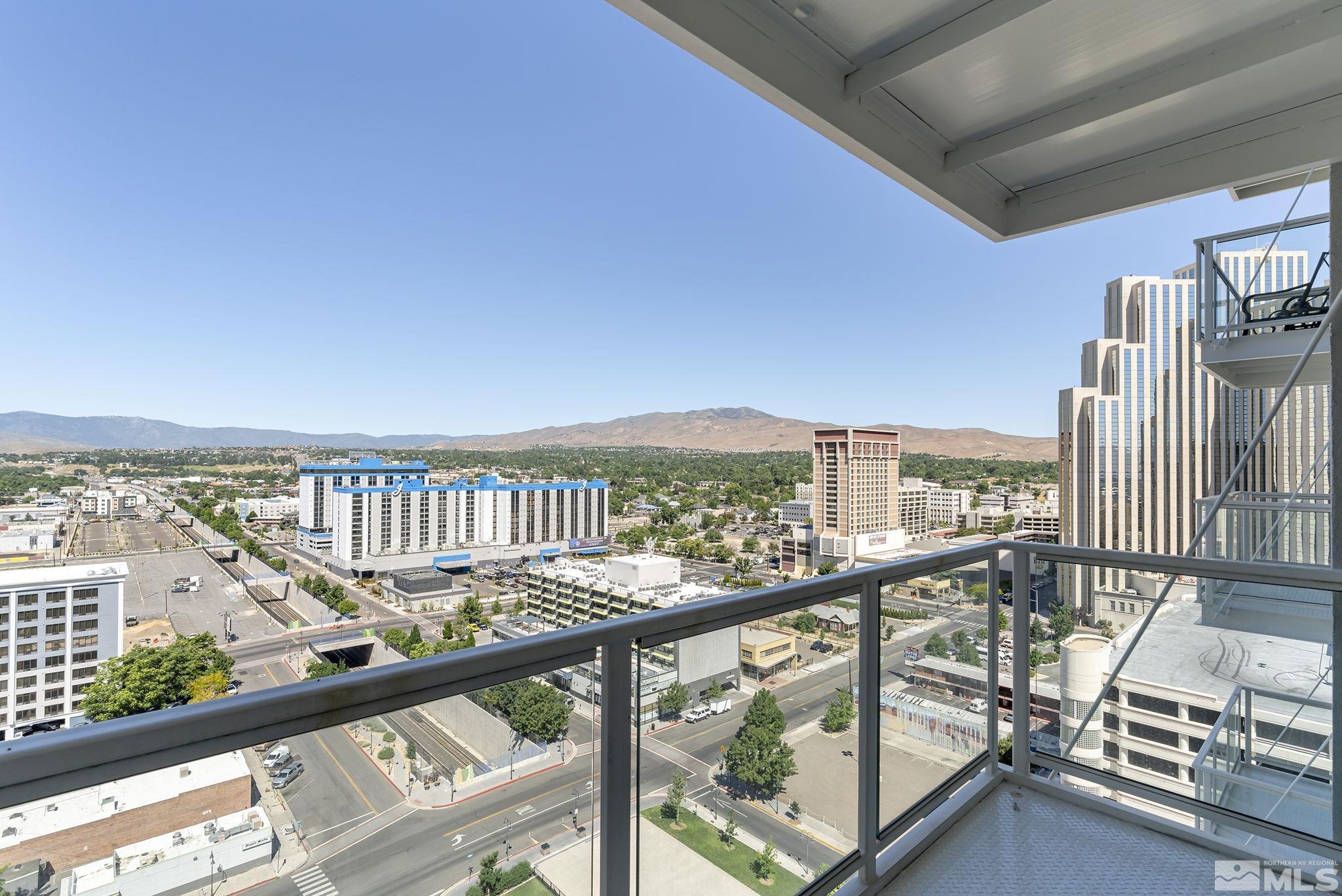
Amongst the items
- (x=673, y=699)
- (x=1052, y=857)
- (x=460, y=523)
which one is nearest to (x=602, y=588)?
(x=460, y=523)

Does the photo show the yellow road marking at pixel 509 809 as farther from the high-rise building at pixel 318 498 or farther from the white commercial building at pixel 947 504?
the high-rise building at pixel 318 498

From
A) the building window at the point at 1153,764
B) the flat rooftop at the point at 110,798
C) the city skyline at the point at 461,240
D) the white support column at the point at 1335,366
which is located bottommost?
the building window at the point at 1153,764

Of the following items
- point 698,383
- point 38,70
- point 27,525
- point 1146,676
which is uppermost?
point 38,70

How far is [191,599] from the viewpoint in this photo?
14.9m

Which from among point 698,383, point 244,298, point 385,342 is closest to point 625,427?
point 698,383

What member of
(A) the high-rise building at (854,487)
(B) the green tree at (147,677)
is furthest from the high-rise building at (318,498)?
(A) the high-rise building at (854,487)

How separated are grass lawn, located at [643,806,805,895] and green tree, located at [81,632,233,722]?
903 centimetres

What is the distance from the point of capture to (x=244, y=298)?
1083 inches

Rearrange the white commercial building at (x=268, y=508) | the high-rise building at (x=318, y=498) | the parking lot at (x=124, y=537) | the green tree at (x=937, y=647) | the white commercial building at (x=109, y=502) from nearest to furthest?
1. the green tree at (x=937, y=647)
2. the parking lot at (x=124, y=537)
3. the white commercial building at (x=109, y=502)
4. the white commercial building at (x=268, y=508)
5. the high-rise building at (x=318, y=498)

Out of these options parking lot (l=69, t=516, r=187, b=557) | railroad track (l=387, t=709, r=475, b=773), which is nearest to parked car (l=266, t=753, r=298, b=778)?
railroad track (l=387, t=709, r=475, b=773)

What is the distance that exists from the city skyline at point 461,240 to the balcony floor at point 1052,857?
26.0ft

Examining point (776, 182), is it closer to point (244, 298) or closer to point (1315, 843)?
point (244, 298)

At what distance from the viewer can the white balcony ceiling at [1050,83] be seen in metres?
1.51

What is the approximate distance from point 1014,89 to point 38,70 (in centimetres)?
2732
